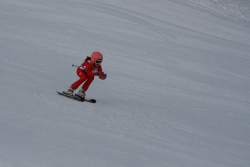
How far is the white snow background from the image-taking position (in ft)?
20.5

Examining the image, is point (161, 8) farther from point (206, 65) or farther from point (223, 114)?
point (223, 114)

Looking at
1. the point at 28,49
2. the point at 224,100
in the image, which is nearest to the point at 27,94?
the point at 28,49

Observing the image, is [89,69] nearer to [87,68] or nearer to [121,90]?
[87,68]

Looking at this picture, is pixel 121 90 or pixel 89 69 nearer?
pixel 89 69

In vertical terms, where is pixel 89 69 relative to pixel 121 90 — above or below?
above

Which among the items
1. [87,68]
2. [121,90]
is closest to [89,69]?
[87,68]

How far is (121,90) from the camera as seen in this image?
11.0m

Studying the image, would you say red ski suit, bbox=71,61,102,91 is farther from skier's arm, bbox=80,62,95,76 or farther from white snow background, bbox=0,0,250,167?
white snow background, bbox=0,0,250,167

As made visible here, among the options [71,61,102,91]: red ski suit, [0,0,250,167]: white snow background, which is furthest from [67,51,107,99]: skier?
[0,0,250,167]: white snow background

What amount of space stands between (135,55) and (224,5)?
57.9 feet

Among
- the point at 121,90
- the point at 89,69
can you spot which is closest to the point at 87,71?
the point at 89,69

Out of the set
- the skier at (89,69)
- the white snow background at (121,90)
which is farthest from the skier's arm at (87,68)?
the white snow background at (121,90)

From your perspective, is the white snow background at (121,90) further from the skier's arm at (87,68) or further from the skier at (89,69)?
the skier's arm at (87,68)

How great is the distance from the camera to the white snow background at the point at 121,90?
625cm
